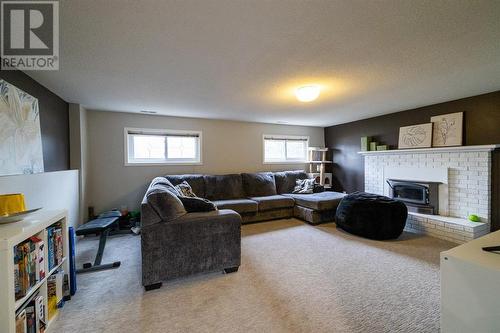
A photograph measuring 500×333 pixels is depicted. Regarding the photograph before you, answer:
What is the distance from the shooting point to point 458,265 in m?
1.01

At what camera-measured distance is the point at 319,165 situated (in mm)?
5898

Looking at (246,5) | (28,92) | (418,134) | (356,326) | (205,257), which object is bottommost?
(356,326)

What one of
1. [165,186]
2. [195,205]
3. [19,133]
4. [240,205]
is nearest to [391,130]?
[240,205]

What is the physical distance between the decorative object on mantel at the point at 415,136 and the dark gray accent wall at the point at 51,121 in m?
5.92

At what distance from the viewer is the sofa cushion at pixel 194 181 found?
4.15m

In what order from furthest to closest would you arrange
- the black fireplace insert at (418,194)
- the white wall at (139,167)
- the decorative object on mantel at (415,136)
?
the white wall at (139,167) < the decorative object on mantel at (415,136) < the black fireplace insert at (418,194)

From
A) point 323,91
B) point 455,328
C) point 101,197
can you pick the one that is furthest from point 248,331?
point 101,197

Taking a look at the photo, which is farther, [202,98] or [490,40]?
[202,98]

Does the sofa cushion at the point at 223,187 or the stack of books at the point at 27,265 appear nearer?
the stack of books at the point at 27,265

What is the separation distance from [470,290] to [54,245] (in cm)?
277

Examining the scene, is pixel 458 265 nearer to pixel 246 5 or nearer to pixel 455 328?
pixel 455 328

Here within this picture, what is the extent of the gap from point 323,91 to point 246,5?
2.00 m

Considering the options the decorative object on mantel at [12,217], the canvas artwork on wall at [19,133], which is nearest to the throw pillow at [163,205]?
the decorative object on mantel at [12,217]

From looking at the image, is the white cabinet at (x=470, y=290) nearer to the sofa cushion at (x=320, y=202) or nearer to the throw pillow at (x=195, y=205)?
the throw pillow at (x=195, y=205)
